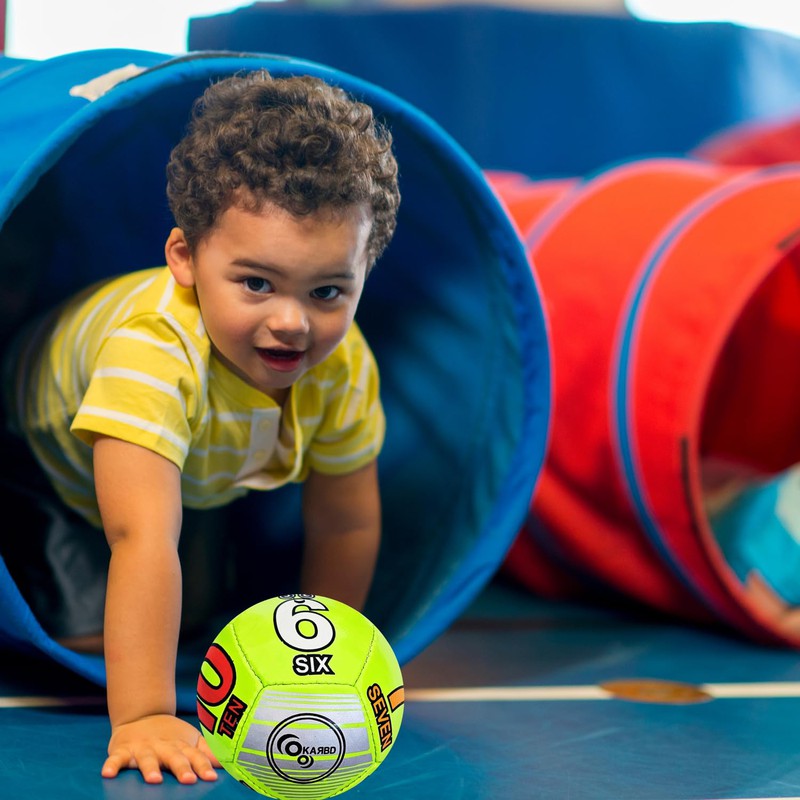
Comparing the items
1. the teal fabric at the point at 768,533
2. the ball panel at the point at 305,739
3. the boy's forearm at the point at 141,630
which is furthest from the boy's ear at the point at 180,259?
the teal fabric at the point at 768,533

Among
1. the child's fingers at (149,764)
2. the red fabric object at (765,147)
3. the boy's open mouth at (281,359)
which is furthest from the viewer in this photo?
the red fabric object at (765,147)

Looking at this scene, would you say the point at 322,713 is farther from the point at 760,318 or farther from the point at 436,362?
the point at 760,318

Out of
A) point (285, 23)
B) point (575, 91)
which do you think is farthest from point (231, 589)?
point (575, 91)

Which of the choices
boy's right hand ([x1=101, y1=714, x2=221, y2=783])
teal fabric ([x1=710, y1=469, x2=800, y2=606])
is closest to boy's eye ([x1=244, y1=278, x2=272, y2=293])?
boy's right hand ([x1=101, y1=714, x2=221, y2=783])

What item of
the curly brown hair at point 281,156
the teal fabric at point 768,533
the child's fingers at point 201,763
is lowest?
the child's fingers at point 201,763

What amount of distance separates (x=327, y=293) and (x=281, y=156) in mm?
163

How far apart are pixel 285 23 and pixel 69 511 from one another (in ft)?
8.39

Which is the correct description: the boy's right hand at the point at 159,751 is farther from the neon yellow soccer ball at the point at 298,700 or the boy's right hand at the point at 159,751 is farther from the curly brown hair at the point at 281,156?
the curly brown hair at the point at 281,156

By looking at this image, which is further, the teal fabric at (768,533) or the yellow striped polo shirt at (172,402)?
the teal fabric at (768,533)

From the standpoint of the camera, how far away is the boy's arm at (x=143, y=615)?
133 cm

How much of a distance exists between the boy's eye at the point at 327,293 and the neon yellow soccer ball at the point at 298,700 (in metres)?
0.38

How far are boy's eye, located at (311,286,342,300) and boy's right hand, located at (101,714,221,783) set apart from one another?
1.62 ft

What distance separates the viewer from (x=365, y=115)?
153cm

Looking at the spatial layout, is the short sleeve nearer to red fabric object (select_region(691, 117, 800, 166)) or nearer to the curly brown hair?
the curly brown hair
